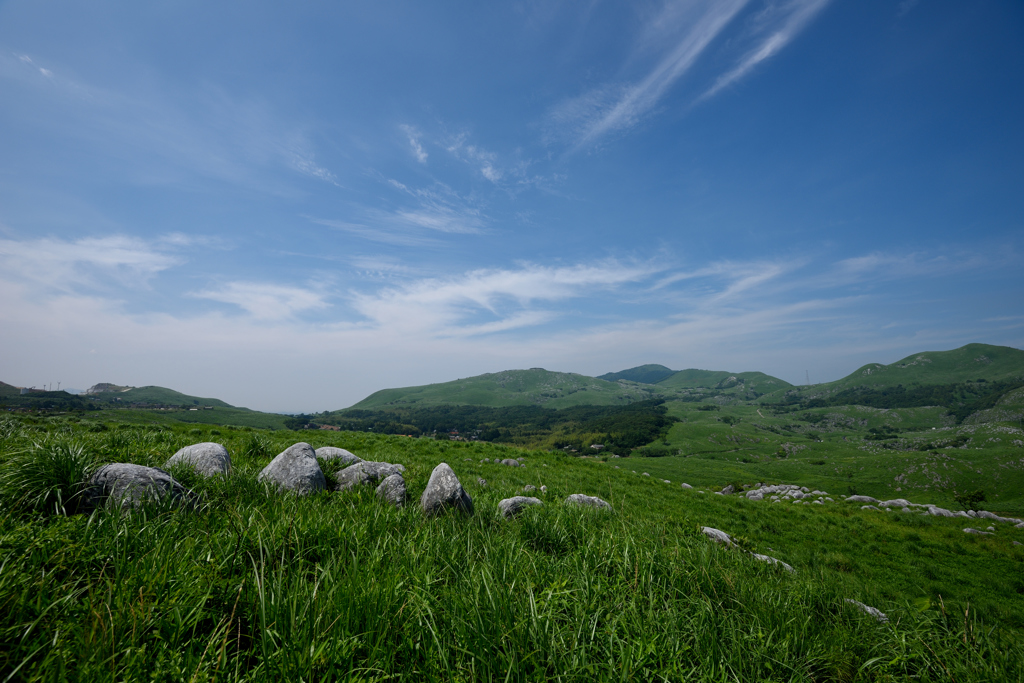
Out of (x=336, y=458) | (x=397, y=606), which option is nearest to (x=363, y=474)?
(x=336, y=458)

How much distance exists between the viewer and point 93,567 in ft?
11.3

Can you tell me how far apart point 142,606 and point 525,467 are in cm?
1856

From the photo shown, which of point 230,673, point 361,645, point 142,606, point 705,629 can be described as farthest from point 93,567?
point 705,629

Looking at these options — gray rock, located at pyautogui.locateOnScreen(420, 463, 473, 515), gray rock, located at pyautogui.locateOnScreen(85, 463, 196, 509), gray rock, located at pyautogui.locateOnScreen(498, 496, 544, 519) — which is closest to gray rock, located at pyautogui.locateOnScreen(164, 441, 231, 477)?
gray rock, located at pyautogui.locateOnScreen(85, 463, 196, 509)

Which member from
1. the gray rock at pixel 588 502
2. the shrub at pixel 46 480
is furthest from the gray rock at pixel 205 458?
the gray rock at pixel 588 502

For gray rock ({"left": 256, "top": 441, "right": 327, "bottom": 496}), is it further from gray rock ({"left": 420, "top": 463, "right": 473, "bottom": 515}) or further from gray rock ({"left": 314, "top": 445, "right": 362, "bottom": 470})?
gray rock ({"left": 420, "top": 463, "right": 473, "bottom": 515})

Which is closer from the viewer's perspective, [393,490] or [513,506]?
[513,506]

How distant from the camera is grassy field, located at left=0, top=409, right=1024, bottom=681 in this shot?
2.62 metres

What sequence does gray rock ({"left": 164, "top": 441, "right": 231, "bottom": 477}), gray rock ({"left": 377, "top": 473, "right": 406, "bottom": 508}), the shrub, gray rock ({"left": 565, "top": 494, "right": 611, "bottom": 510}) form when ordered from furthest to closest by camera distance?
gray rock ({"left": 565, "top": 494, "right": 611, "bottom": 510})
gray rock ({"left": 164, "top": 441, "right": 231, "bottom": 477})
gray rock ({"left": 377, "top": 473, "right": 406, "bottom": 508})
the shrub

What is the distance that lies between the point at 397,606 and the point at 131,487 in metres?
4.66

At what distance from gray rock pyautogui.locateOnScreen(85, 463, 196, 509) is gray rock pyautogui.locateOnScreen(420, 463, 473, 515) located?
3809mm

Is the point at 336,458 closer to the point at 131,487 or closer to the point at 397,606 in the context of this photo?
the point at 131,487

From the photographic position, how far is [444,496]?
7.46 m

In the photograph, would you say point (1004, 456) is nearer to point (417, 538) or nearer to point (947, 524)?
point (947, 524)
